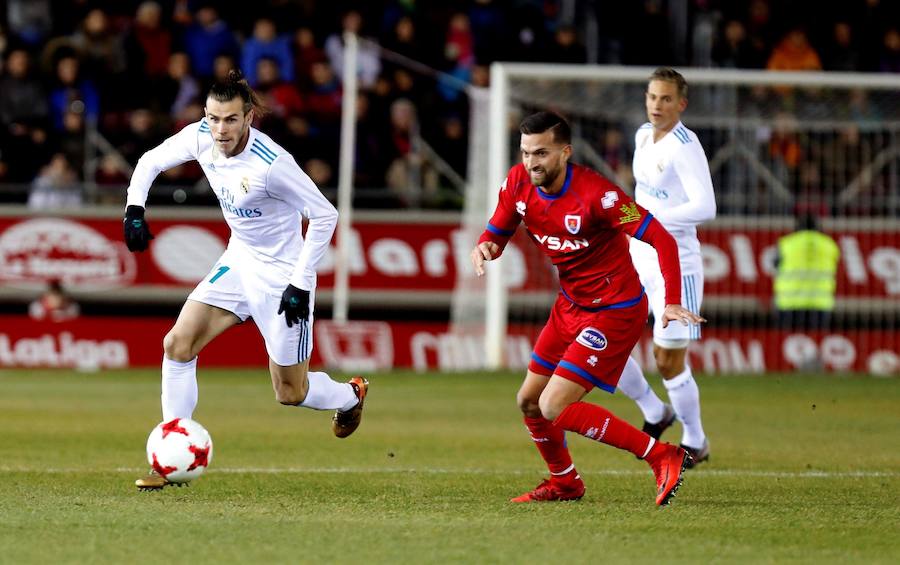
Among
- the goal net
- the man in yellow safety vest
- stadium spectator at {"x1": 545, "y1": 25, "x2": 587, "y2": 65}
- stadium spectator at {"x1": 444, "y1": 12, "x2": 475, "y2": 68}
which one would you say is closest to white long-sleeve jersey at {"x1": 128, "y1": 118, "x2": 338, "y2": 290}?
the goal net

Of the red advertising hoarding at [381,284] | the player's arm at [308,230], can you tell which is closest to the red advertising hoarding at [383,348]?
the red advertising hoarding at [381,284]

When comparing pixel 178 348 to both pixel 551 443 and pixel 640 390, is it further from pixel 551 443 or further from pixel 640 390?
pixel 640 390

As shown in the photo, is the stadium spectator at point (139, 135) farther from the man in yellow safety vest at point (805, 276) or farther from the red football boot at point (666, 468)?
the red football boot at point (666, 468)

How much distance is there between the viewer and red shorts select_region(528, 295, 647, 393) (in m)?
7.88

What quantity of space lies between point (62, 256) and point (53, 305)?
0.58 metres

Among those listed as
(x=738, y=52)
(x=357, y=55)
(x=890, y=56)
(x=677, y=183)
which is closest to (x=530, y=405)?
(x=677, y=183)

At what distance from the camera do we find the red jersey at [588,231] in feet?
25.3

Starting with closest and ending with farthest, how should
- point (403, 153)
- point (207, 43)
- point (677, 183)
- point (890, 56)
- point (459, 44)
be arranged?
point (677, 183)
point (403, 153)
point (207, 43)
point (459, 44)
point (890, 56)

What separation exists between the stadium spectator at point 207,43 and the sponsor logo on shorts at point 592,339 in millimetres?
12219

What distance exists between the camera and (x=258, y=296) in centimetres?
862

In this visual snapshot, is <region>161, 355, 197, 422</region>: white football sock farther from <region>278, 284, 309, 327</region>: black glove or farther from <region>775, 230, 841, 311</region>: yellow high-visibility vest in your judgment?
<region>775, 230, 841, 311</region>: yellow high-visibility vest

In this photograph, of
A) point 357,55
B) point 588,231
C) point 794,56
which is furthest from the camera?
point 794,56

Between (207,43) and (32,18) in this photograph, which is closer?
(207,43)

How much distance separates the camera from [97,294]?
18.6 meters
